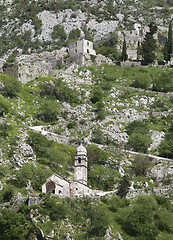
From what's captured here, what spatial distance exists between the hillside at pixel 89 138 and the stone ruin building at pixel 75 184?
4.87 ft

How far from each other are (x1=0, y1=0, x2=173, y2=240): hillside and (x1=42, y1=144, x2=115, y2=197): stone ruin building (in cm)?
148

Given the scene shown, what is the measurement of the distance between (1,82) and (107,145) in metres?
25.8

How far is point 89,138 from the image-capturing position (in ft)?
271

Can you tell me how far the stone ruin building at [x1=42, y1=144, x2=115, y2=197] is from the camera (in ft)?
196

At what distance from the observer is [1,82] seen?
9138 centimetres

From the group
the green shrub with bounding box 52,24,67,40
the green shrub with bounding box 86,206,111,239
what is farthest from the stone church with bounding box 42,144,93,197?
the green shrub with bounding box 52,24,67,40

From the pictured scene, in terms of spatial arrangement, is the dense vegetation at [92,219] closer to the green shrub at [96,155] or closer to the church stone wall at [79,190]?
the church stone wall at [79,190]

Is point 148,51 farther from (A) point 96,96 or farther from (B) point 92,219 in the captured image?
(B) point 92,219

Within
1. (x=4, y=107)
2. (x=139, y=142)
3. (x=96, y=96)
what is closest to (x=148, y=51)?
(x=96, y=96)

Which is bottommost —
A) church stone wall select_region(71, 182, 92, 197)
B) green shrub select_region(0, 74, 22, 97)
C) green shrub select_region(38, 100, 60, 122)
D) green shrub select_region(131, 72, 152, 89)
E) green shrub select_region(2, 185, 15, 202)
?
church stone wall select_region(71, 182, 92, 197)

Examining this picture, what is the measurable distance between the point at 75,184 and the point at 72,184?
44 cm

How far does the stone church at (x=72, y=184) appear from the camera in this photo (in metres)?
59.8

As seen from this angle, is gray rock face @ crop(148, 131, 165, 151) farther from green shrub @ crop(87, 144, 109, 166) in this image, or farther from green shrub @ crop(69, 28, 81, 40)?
green shrub @ crop(69, 28, 81, 40)

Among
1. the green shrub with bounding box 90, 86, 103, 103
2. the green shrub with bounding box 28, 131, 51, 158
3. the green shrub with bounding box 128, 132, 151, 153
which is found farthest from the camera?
the green shrub with bounding box 90, 86, 103, 103
